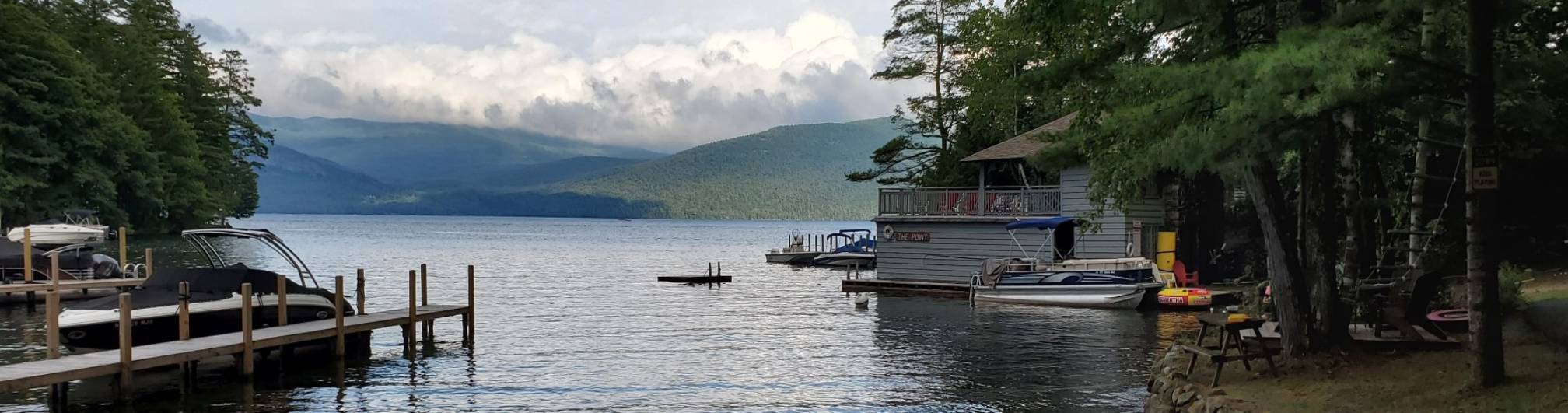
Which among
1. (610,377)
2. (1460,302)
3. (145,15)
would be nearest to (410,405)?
(610,377)

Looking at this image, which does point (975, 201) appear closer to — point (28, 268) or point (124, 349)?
point (124, 349)

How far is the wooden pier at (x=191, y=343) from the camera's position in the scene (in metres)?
16.6

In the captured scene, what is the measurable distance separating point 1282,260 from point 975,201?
85.0 feet

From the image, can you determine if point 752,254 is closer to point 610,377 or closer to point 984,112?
point 984,112

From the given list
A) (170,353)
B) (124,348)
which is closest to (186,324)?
(170,353)

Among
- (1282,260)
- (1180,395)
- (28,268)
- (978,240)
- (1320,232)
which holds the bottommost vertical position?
(1180,395)

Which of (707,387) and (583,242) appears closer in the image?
(707,387)

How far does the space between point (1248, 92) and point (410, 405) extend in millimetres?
13282

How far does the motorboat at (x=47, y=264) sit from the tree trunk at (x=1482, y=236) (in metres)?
38.1

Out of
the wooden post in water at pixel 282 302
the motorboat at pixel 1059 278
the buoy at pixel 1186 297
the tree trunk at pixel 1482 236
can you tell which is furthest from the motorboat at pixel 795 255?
the tree trunk at pixel 1482 236

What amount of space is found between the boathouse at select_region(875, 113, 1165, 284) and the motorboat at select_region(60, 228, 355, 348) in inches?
834

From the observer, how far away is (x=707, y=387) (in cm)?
2033

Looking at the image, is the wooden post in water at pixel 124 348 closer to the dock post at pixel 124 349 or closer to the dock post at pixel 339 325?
the dock post at pixel 124 349

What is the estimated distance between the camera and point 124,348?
56.9 feet
